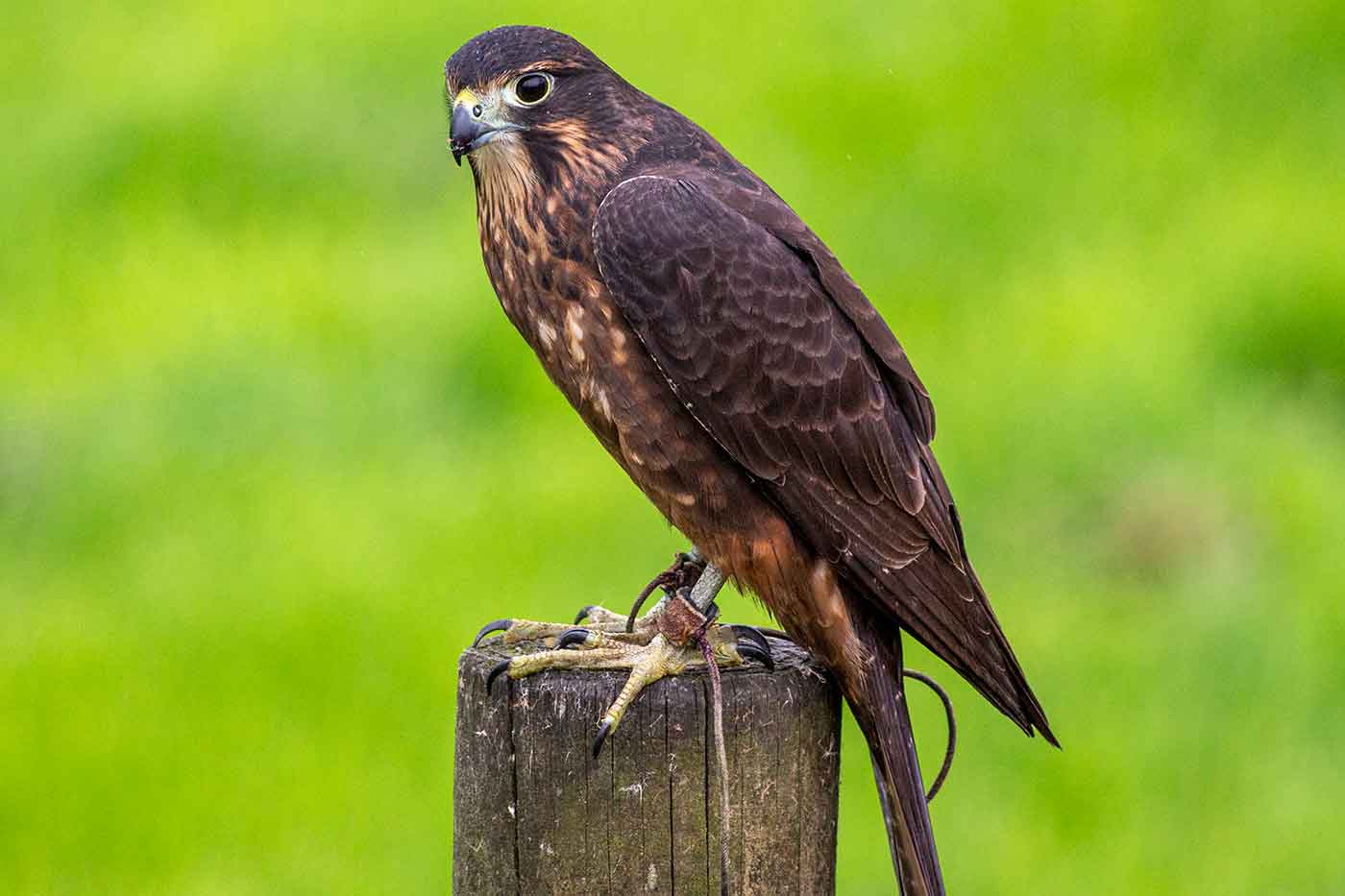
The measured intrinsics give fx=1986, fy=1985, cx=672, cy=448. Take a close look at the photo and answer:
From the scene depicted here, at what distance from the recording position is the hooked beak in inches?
143

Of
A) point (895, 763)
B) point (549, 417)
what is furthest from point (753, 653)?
point (549, 417)

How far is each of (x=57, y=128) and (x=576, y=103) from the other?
503 centimetres

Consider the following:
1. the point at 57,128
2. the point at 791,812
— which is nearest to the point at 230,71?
the point at 57,128

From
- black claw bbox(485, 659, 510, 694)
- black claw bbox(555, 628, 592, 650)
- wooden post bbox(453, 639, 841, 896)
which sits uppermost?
black claw bbox(555, 628, 592, 650)

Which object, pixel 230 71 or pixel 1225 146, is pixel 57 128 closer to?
pixel 230 71

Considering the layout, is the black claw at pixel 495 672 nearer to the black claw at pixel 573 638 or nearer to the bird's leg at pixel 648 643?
the bird's leg at pixel 648 643

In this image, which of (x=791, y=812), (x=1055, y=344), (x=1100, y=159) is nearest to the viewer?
(x=791, y=812)

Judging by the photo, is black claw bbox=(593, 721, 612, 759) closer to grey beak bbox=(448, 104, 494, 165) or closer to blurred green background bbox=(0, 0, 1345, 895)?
grey beak bbox=(448, 104, 494, 165)

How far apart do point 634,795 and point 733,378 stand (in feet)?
2.82

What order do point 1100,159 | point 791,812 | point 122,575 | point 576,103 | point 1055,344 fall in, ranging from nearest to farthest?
point 791,812, point 576,103, point 122,575, point 1055,344, point 1100,159

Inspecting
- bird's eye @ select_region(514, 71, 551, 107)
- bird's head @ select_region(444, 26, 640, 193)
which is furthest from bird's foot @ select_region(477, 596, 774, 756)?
bird's eye @ select_region(514, 71, 551, 107)

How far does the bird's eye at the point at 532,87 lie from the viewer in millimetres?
3709

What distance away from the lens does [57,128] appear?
8.13 metres

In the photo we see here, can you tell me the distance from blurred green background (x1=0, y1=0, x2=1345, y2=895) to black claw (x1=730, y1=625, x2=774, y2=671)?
5.61ft
